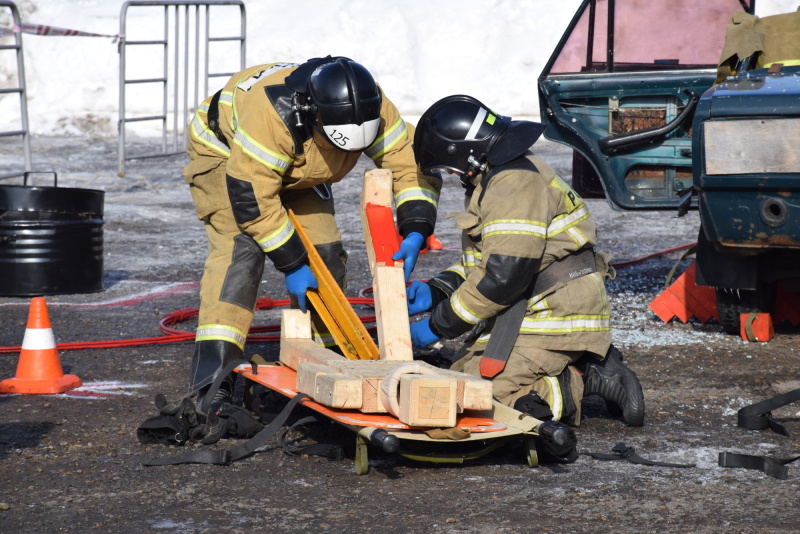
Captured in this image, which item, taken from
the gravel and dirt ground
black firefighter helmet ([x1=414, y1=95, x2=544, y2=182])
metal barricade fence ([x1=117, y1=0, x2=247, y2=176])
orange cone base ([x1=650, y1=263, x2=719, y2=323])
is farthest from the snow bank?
black firefighter helmet ([x1=414, y1=95, x2=544, y2=182])

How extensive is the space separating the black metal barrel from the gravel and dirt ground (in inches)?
23.2

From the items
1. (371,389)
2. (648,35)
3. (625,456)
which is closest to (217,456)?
(371,389)

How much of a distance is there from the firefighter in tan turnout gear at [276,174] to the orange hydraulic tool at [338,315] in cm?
8

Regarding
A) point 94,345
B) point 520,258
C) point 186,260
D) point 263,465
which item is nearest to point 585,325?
point 520,258

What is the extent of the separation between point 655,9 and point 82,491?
5.61 metres

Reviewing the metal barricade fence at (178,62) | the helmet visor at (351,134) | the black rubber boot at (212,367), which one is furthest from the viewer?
the metal barricade fence at (178,62)

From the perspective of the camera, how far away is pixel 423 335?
4.40 m

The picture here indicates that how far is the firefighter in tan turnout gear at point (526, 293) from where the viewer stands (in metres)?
4.16

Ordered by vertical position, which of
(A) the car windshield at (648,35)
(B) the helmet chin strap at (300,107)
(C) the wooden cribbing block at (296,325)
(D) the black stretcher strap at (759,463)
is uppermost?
(A) the car windshield at (648,35)

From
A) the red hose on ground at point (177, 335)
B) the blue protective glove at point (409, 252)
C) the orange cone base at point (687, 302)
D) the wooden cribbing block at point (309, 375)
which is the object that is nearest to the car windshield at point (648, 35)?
the orange cone base at point (687, 302)

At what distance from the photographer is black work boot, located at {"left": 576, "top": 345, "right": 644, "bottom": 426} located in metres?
4.26

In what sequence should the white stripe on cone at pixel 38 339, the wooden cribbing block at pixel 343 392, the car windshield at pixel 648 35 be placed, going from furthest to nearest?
the car windshield at pixel 648 35
the white stripe on cone at pixel 38 339
the wooden cribbing block at pixel 343 392

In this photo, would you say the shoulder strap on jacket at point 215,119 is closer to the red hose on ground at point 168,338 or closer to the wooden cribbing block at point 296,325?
the wooden cribbing block at point 296,325

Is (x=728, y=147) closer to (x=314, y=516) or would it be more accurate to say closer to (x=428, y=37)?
(x=314, y=516)
